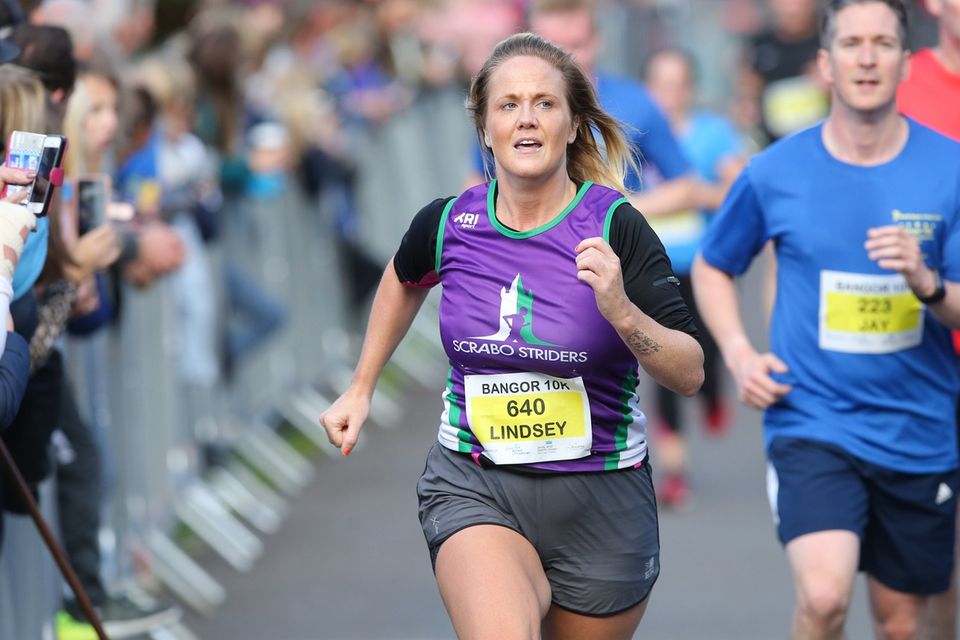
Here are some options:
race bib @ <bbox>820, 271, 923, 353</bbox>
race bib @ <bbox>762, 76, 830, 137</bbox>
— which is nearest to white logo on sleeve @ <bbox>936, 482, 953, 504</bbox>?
race bib @ <bbox>820, 271, 923, 353</bbox>

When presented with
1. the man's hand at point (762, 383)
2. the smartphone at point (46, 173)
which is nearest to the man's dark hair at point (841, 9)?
the man's hand at point (762, 383)

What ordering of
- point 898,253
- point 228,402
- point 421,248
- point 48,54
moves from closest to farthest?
point 421,248
point 898,253
point 48,54
point 228,402

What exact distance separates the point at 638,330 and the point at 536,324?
12.6 inches

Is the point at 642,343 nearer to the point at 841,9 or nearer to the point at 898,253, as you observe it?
the point at 898,253

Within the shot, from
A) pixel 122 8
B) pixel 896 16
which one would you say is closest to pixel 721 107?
pixel 122 8

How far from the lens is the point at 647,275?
465 centimetres

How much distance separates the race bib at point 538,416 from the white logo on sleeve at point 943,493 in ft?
4.89

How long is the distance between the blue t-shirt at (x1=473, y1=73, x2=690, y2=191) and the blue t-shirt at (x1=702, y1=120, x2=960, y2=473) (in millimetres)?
2525

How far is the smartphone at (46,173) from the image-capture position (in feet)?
15.5

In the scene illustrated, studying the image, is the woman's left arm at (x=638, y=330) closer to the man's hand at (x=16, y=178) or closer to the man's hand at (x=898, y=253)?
the man's hand at (x=898, y=253)

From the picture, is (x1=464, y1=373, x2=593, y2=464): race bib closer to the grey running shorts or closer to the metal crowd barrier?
the grey running shorts

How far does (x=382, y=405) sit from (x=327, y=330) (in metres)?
0.63

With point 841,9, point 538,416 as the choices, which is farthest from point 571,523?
point 841,9

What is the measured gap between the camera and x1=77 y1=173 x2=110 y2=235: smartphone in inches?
239
